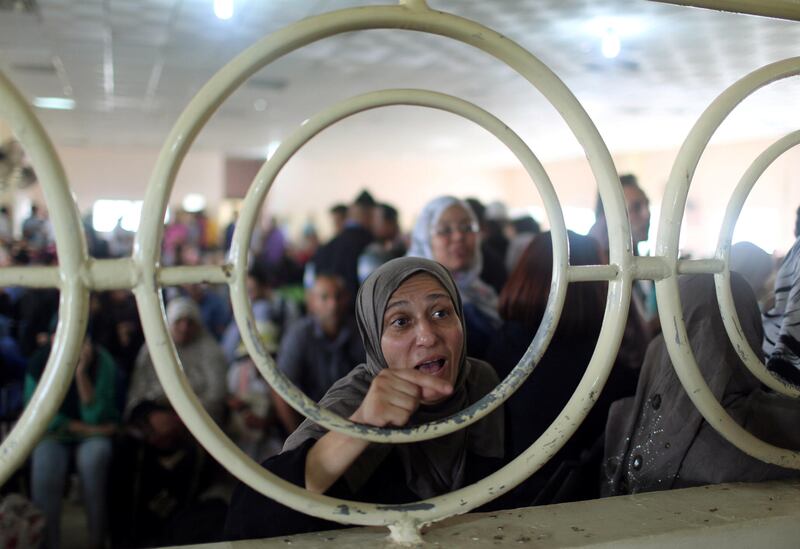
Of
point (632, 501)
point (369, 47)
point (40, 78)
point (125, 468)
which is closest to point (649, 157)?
point (369, 47)

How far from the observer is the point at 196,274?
21.1 inches

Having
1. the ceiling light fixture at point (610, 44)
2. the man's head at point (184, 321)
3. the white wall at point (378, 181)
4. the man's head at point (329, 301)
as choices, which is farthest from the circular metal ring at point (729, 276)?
the white wall at point (378, 181)

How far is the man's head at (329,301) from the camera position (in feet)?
7.01

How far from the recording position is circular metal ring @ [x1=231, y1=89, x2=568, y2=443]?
540mm

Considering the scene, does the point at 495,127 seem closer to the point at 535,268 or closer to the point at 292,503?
the point at 292,503

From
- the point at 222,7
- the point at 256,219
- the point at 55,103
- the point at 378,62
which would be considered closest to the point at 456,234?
the point at 256,219

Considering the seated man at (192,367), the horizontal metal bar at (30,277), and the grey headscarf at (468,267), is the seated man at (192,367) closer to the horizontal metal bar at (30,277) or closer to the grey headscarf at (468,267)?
the grey headscarf at (468,267)

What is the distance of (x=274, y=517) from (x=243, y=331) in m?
0.21

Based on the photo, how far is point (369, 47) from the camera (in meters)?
5.06

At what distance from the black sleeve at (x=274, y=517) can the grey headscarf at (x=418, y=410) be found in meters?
0.02

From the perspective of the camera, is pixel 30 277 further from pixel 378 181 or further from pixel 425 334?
pixel 378 181

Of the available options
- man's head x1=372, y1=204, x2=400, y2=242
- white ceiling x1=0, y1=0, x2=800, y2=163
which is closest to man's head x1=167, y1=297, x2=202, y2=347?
man's head x1=372, y1=204, x2=400, y2=242

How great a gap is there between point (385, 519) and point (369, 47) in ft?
15.7

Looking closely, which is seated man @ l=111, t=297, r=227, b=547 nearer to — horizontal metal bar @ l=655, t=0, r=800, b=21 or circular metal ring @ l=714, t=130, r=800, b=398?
circular metal ring @ l=714, t=130, r=800, b=398
